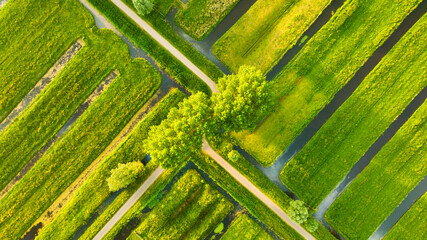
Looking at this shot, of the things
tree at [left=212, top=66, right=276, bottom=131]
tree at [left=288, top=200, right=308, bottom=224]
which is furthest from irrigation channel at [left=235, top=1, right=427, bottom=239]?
tree at [left=212, top=66, right=276, bottom=131]

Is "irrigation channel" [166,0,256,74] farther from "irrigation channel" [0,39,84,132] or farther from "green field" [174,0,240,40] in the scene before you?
"irrigation channel" [0,39,84,132]

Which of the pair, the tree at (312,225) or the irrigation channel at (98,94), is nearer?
the tree at (312,225)

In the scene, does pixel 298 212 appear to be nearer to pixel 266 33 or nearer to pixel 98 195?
pixel 266 33

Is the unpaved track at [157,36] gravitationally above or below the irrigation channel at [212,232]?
above

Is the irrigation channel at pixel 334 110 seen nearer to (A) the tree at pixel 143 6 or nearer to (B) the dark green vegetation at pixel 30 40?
(A) the tree at pixel 143 6

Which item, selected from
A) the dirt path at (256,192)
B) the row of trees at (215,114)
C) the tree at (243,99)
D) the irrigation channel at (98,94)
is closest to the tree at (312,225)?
the dirt path at (256,192)

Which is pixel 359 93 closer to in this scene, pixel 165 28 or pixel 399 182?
pixel 399 182

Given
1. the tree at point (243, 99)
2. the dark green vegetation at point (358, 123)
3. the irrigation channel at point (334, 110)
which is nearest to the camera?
the tree at point (243, 99)

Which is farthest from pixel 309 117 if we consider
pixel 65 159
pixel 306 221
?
pixel 65 159
